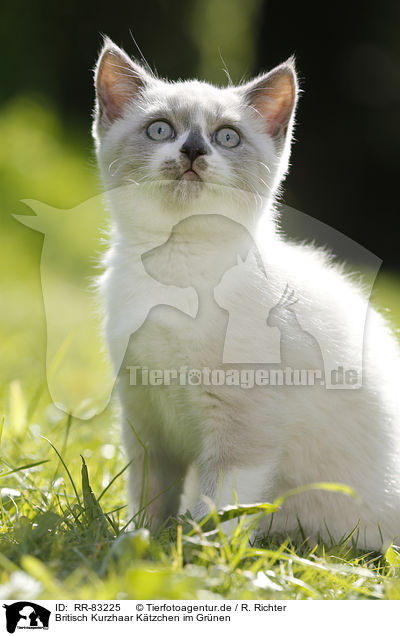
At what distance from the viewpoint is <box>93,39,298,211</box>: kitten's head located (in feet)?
6.23

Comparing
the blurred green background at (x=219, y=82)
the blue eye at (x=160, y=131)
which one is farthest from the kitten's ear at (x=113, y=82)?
the blurred green background at (x=219, y=82)

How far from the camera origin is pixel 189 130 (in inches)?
→ 78.3

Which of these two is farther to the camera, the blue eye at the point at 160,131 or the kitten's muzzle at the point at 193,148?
the blue eye at the point at 160,131

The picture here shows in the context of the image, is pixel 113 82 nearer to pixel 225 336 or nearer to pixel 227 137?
pixel 227 137

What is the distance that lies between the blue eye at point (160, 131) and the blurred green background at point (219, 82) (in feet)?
9.20

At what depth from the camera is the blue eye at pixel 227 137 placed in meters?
2.05

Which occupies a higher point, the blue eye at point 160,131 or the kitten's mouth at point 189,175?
the blue eye at point 160,131
